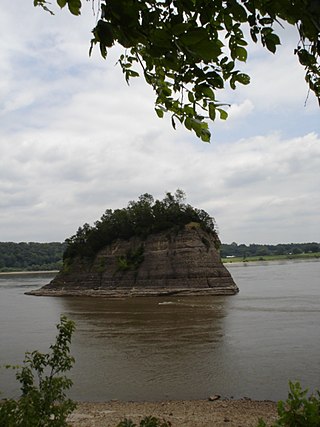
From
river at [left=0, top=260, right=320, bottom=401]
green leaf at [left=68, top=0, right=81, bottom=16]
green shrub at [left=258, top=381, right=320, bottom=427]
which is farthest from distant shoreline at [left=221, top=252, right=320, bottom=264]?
green leaf at [left=68, top=0, right=81, bottom=16]

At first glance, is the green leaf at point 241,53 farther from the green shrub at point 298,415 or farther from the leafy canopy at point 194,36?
the green shrub at point 298,415

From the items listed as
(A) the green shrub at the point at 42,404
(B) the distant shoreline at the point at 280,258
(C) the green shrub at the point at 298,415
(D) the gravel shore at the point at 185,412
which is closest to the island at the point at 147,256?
(D) the gravel shore at the point at 185,412

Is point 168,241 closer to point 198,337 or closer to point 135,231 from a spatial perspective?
point 135,231

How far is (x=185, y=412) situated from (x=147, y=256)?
1915 inches

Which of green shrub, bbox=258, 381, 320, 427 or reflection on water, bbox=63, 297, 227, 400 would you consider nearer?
green shrub, bbox=258, 381, 320, 427

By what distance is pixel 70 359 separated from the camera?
6.57 metres

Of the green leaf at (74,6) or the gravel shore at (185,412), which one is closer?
the green leaf at (74,6)

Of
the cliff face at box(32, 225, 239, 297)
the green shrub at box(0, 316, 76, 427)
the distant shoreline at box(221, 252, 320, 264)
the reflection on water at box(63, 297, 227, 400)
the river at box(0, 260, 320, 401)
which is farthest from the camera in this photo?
the distant shoreline at box(221, 252, 320, 264)

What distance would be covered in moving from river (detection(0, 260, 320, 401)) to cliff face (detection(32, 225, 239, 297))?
15255 mm

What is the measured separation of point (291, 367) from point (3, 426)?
15113mm

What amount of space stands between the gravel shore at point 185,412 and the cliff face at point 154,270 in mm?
40238

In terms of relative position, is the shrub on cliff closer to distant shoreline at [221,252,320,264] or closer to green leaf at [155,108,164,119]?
green leaf at [155,108,164,119]

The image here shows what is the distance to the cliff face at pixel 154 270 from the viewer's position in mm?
55656

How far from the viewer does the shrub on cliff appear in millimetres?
63156
